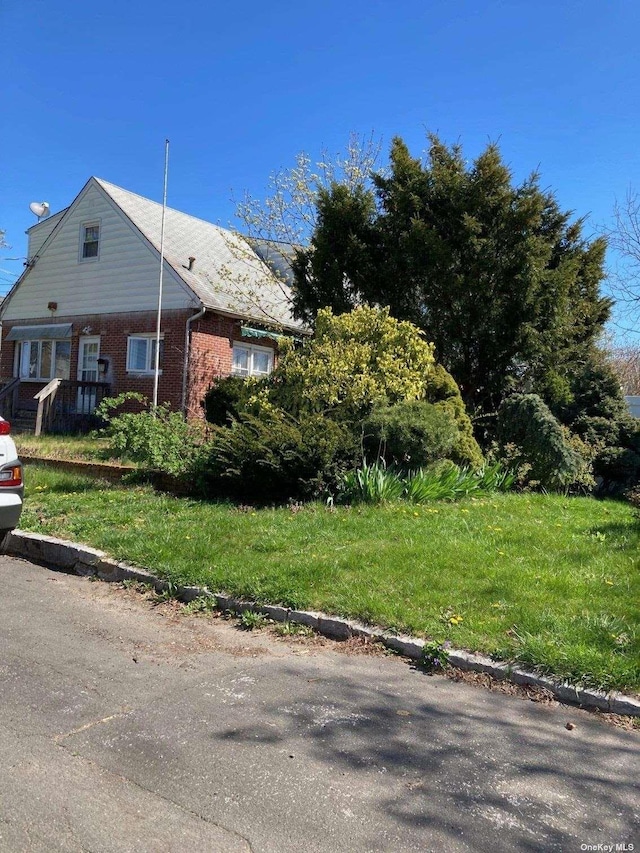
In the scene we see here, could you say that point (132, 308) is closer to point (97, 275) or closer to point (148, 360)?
point (148, 360)

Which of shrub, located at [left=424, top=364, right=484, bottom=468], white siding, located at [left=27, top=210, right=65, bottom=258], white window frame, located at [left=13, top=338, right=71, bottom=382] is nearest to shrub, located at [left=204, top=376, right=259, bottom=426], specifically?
shrub, located at [left=424, top=364, right=484, bottom=468]

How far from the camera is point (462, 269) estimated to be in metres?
12.1

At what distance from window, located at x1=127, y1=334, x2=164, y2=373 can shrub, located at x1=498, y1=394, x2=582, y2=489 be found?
10.3 meters

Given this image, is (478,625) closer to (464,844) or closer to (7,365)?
(464,844)

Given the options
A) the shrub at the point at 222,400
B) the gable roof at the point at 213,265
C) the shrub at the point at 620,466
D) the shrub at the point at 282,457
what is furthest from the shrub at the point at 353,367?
the gable roof at the point at 213,265

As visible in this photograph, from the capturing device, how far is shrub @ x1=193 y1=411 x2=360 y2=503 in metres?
8.27

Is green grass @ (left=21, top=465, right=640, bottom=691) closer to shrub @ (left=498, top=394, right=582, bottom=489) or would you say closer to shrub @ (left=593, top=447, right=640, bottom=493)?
shrub @ (left=498, top=394, right=582, bottom=489)

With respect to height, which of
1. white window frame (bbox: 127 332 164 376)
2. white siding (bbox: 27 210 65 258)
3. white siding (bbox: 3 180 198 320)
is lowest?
white window frame (bbox: 127 332 164 376)

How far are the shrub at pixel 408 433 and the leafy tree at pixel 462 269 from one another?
3707 mm

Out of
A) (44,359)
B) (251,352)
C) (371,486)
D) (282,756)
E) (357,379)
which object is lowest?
(282,756)

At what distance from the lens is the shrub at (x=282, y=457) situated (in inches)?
326

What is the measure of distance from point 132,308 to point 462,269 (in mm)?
9824

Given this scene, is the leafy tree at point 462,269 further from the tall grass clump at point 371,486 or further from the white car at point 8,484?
the white car at point 8,484

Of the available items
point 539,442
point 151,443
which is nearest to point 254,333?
point 151,443
